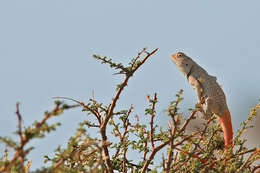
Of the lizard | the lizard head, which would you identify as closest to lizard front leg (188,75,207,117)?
the lizard

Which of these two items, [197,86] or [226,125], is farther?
[197,86]

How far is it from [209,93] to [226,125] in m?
0.38

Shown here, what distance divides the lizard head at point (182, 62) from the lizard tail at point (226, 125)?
0.71m

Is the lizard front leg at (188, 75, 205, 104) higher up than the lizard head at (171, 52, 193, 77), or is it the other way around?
the lizard head at (171, 52, 193, 77)

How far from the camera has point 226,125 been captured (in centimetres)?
359

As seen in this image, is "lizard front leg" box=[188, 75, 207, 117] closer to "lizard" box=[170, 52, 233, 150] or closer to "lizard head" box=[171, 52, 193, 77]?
"lizard" box=[170, 52, 233, 150]

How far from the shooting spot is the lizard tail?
137 inches

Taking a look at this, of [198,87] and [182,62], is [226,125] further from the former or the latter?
[182,62]

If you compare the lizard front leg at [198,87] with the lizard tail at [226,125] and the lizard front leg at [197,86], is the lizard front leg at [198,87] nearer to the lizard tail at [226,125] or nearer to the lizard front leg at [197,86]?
the lizard front leg at [197,86]

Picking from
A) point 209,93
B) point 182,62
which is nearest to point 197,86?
point 209,93

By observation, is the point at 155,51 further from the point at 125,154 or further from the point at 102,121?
the point at 125,154

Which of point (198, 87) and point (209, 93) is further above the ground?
point (198, 87)

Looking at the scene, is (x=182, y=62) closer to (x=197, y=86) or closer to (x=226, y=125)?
(x=197, y=86)

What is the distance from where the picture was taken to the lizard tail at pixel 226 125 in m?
3.48
